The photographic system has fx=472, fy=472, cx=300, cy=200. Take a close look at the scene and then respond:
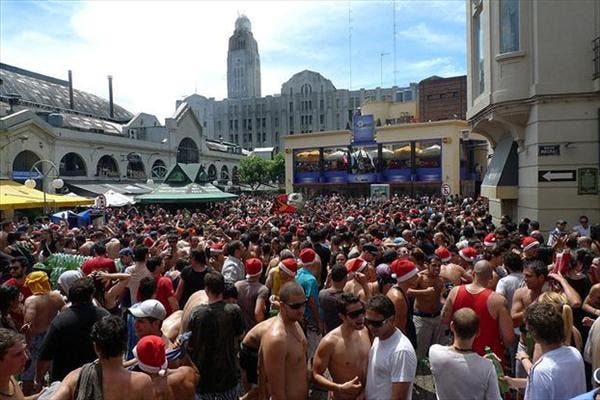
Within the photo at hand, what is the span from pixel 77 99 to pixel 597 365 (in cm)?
5548

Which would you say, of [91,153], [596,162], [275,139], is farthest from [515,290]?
[275,139]

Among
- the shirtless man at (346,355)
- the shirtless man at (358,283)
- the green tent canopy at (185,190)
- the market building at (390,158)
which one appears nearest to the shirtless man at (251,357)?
the shirtless man at (346,355)

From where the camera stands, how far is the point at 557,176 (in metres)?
12.1

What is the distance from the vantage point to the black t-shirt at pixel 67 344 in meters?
4.28

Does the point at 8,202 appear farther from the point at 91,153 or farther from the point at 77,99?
the point at 77,99

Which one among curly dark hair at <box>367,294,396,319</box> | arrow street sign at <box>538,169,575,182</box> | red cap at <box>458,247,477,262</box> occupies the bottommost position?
red cap at <box>458,247,477,262</box>

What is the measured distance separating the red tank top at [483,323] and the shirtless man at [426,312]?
93 cm

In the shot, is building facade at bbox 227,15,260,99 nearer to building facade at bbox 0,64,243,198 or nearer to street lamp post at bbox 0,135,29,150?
building facade at bbox 0,64,243,198

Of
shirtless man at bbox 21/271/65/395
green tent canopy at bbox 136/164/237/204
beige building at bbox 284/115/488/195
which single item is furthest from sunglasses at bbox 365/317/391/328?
beige building at bbox 284/115/488/195

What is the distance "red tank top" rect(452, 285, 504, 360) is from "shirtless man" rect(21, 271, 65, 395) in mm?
4601

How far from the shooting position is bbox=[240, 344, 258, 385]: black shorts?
4582 millimetres

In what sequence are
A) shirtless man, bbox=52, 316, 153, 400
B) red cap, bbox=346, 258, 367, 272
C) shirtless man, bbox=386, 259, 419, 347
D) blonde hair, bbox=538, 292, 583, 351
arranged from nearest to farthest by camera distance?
shirtless man, bbox=52, 316, 153, 400 → blonde hair, bbox=538, 292, 583, 351 → shirtless man, bbox=386, 259, 419, 347 → red cap, bbox=346, 258, 367, 272

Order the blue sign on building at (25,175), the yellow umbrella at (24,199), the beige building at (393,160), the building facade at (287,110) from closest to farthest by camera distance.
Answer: the yellow umbrella at (24,199), the blue sign on building at (25,175), the beige building at (393,160), the building facade at (287,110)

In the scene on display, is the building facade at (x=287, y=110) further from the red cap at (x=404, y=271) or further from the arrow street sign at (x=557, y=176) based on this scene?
the red cap at (x=404, y=271)
